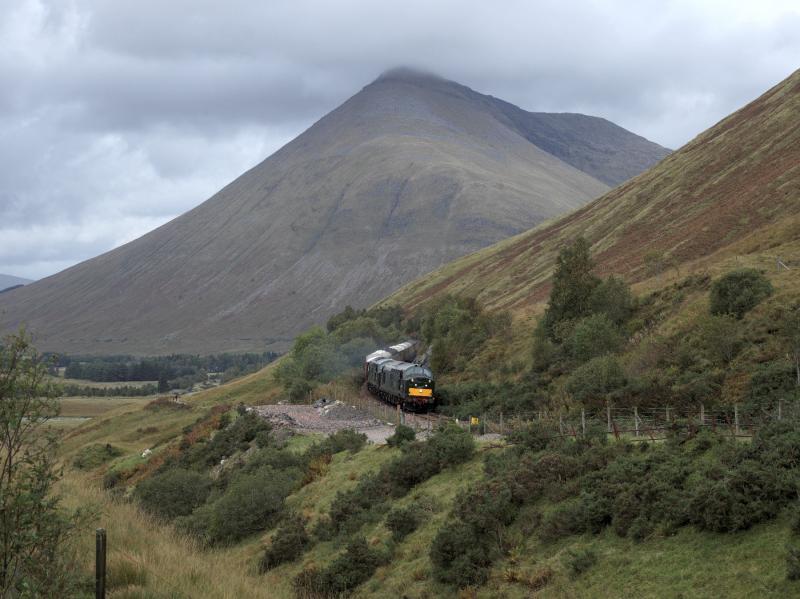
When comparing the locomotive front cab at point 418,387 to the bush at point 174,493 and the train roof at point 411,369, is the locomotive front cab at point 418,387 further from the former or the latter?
the bush at point 174,493

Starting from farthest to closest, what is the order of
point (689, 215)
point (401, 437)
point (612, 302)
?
point (689, 215)
point (612, 302)
point (401, 437)

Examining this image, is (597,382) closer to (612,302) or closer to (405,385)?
(405,385)

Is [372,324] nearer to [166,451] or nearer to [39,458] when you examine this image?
[166,451]

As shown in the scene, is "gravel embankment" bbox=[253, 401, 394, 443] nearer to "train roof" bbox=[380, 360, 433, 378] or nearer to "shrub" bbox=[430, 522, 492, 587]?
"train roof" bbox=[380, 360, 433, 378]

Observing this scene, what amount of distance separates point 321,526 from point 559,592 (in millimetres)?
9232

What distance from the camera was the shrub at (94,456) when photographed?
4985 centimetres

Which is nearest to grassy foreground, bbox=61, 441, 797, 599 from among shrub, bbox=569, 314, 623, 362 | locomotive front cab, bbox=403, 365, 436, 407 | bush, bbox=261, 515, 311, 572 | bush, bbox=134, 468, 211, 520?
bush, bbox=261, 515, 311, 572

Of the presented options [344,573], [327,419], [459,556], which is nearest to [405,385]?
[327,419]

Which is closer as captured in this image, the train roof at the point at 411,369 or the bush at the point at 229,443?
the bush at the point at 229,443

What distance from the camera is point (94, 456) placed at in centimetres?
5147

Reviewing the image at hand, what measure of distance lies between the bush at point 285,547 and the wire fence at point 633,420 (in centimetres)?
740

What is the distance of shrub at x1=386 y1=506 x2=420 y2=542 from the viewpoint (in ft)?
63.7

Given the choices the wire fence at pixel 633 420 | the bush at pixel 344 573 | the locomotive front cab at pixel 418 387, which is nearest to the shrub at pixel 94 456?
the wire fence at pixel 633 420

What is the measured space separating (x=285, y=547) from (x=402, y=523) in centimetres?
341
